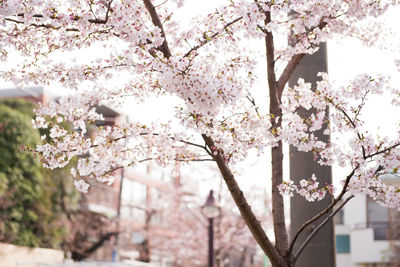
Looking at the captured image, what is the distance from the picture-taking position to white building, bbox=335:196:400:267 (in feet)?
123

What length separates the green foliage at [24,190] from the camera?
752 inches

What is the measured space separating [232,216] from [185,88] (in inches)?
976

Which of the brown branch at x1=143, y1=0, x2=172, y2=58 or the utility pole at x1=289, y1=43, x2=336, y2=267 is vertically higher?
the brown branch at x1=143, y1=0, x2=172, y2=58

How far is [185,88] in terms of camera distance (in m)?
4.09

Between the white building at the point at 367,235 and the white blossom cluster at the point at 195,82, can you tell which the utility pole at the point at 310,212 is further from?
the white building at the point at 367,235

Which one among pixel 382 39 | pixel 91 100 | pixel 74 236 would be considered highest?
pixel 382 39

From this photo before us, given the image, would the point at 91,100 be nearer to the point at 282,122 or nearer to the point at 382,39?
the point at 282,122

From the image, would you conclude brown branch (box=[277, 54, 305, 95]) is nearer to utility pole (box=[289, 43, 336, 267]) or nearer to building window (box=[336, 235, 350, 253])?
utility pole (box=[289, 43, 336, 267])

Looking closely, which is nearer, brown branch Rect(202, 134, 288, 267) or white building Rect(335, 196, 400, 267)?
brown branch Rect(202, 134, 288, 267)

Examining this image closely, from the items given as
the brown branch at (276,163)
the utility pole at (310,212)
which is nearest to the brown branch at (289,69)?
the brown branch at (276,163)

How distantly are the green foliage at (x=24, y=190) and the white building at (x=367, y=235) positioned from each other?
A: 24.4 m

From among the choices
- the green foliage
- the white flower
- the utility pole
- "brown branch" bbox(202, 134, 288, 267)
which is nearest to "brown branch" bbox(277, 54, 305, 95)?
the utility pole

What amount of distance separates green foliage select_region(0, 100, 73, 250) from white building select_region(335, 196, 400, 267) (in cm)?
2444

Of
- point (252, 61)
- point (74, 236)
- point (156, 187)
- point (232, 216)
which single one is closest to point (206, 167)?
point (232, 216)
